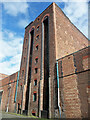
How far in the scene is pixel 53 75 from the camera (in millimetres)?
12633

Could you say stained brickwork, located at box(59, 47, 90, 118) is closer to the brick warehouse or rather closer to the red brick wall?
the brick warehouse

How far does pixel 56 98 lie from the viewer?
1115cm

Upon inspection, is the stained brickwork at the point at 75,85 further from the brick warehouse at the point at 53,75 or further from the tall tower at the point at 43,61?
the tall tower at the point at 43,61

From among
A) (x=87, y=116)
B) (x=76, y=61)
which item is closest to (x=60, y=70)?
(x=76, y=61)

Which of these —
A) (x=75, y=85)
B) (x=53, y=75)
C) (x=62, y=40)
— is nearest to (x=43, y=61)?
(x=53, y=75)

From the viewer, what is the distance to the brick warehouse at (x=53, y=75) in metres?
9.70

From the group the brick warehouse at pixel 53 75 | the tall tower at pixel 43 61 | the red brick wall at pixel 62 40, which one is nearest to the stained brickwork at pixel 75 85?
the brick warehouse at pixel 53 75

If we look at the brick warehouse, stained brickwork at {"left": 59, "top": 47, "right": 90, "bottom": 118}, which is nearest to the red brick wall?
the brick warehouse

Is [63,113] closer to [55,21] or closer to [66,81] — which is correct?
[66,81]

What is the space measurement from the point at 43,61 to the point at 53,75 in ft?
12.0

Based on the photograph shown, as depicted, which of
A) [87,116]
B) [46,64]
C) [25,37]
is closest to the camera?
[87,116]

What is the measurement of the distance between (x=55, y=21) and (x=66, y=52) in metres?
5.40

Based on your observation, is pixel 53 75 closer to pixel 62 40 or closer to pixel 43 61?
pixel 43 61

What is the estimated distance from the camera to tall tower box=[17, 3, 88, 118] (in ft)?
42.6
